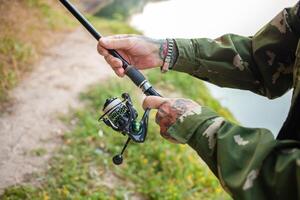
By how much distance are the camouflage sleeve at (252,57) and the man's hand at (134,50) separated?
12cm

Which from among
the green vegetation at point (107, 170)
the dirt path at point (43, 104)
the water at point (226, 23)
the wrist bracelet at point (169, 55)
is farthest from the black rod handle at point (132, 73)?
the water at point (226, 23)

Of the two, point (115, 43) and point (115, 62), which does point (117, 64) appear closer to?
point (115, 62)

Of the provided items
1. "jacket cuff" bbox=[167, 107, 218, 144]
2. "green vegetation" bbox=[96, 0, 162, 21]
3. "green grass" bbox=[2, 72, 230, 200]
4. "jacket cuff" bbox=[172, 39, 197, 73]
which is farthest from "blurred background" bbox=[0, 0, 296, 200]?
"green vegetation" bbox=[96, 0, 162, 21]

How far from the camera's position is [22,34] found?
6387mm

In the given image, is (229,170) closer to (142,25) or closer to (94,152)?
(94,152)

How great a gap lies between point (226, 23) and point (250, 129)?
36.1 feet

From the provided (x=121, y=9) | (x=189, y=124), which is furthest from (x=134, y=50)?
(x=121, y=9)

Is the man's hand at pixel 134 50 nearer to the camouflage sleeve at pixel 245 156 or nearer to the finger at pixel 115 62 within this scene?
the finger at pixel 115 62

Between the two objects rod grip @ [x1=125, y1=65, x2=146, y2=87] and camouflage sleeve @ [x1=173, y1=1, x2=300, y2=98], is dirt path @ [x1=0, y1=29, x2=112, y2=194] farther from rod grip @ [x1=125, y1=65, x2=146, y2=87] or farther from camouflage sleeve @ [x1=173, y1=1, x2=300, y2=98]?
camouflage sleeve @ [x1=173, y1=1, x2=300, y2=98]

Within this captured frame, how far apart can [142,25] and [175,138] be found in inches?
397

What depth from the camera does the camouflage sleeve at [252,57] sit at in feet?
8.20

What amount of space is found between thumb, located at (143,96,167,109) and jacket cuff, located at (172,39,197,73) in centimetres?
53

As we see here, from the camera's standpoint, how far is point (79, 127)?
4.99 m

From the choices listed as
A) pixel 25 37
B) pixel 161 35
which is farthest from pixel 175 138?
pixel 161 35
